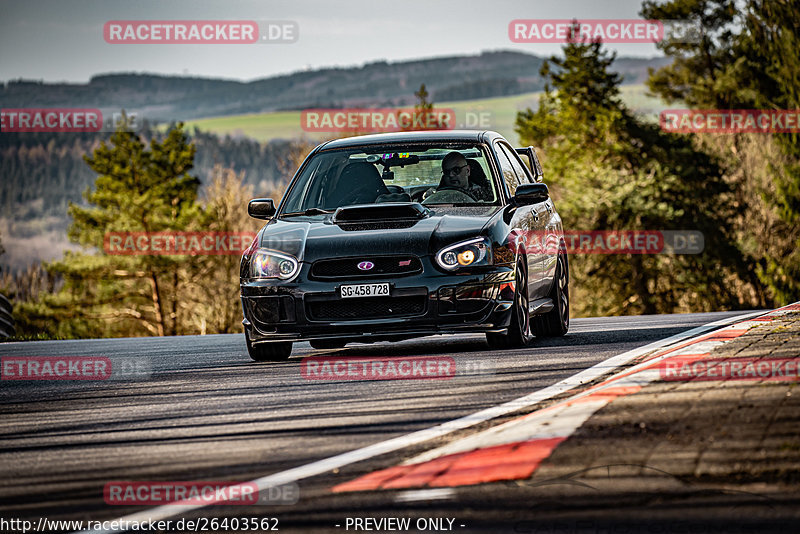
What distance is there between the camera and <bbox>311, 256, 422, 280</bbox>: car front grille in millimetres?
9688

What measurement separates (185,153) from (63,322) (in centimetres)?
1556

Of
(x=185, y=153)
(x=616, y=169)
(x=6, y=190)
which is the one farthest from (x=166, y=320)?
→ (x=6, y=190)

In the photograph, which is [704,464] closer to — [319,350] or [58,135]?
[319,350]

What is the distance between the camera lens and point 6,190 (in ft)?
574

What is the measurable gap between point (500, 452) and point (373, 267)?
4.61 metres

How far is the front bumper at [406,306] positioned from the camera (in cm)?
966

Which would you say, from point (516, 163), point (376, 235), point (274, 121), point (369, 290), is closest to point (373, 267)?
point (369, 290)

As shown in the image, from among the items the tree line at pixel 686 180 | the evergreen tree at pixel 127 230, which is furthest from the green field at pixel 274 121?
the tree line at pixel 686 180

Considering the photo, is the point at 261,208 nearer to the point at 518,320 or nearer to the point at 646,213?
the point at 518,320

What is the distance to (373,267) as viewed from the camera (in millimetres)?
9688

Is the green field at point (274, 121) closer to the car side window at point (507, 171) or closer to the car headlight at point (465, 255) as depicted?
the car side window at point (507, 171)

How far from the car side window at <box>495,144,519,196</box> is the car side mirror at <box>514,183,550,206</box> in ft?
1.29

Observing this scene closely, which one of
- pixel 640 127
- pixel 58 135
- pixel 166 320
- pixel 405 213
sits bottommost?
pixel 166 320

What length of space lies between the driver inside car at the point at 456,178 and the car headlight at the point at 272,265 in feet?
5.42
